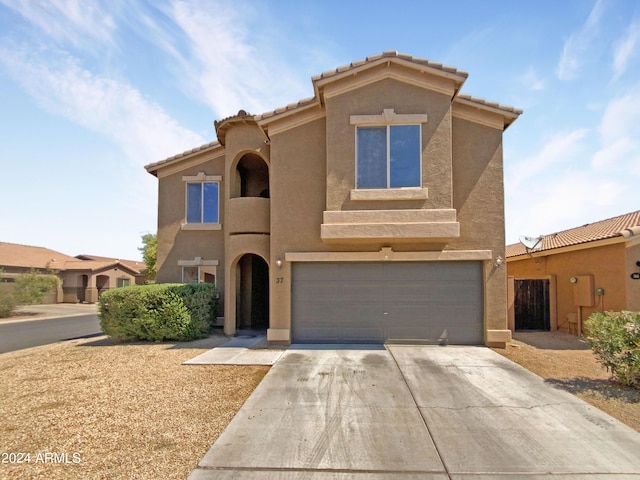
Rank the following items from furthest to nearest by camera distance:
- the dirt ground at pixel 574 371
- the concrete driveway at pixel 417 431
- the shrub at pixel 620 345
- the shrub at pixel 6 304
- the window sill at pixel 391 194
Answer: the shrub at pixel 6 304 → the window sill at pixel 391 194 → the shrub at pixel 620 345 → the dirt ground at pixel 574 371 → the concrete driveway at pixel 417 431

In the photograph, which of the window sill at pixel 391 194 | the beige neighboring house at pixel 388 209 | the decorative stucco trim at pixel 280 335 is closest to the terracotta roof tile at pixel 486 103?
A: the beige neighboring house at pixel 388 209

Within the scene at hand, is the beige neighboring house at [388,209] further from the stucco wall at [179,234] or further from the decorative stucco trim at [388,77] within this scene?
the stucco wall at [179,234]

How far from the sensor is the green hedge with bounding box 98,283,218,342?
449 inches

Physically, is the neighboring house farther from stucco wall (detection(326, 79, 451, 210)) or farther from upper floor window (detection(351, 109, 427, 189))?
upper floor window (detection(351, 109, 427, 189))

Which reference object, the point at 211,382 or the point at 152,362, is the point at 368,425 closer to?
the point at 211,382

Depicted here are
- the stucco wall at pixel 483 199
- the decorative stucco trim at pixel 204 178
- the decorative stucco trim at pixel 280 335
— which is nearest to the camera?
the stucco wall at pixel 483 199

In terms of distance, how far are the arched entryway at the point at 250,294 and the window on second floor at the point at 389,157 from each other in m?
6.34

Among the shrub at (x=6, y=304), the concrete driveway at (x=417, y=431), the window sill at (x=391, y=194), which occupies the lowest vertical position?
the shrub at (x=6, y=304)

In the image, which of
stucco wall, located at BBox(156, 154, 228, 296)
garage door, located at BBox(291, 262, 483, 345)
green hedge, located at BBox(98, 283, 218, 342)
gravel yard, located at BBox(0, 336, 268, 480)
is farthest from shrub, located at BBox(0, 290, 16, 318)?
garage door, located at BBox(291, 262, 483, 345)

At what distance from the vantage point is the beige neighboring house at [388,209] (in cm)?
1018

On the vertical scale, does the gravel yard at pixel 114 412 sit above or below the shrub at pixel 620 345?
below

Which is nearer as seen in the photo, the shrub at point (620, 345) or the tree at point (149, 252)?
the shrub at point (620, 345)

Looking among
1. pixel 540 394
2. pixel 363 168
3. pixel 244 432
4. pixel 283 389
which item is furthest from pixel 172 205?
pixel 540 394

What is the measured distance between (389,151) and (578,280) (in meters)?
8.83
